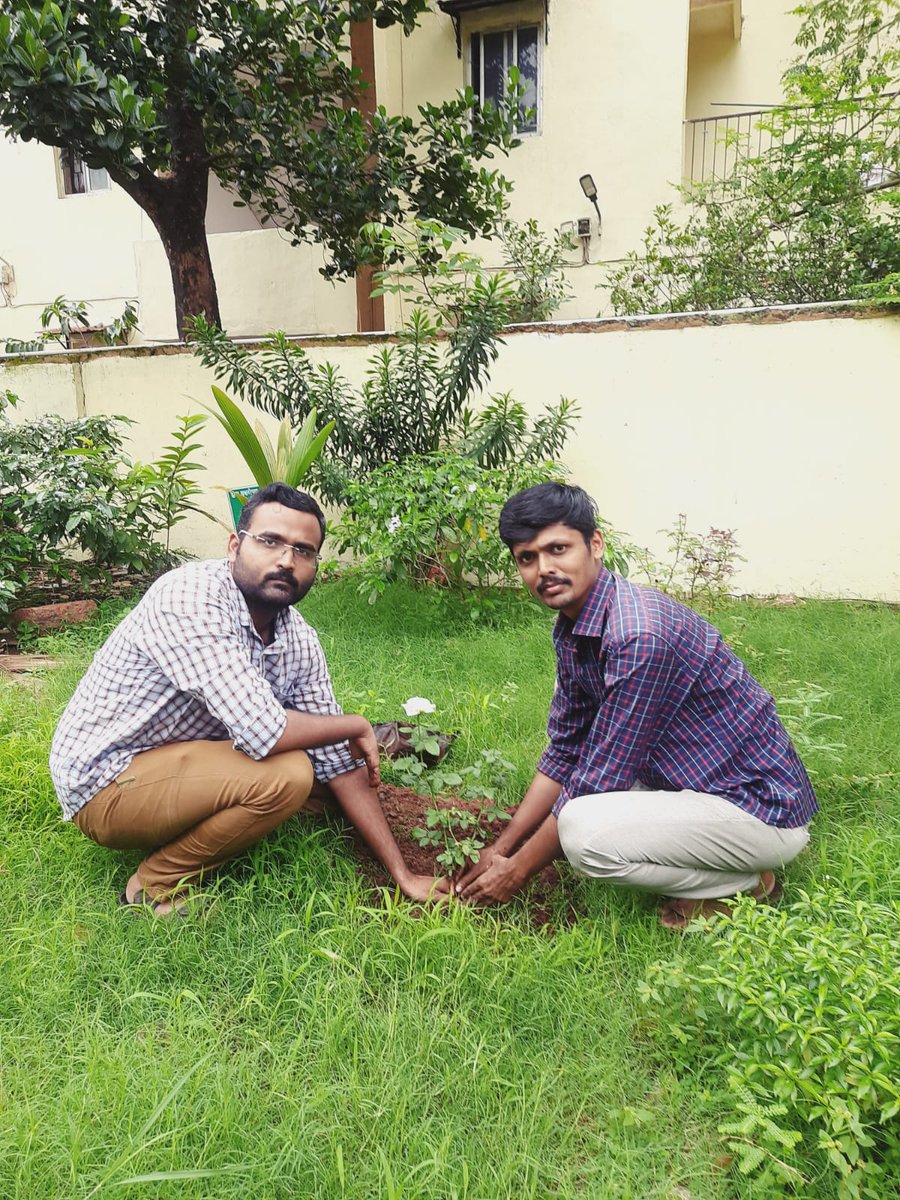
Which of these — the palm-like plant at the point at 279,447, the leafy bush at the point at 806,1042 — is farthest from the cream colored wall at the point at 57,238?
the leafy bush at the point at 806,1042

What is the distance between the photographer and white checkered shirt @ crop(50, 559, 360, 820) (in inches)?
82.7

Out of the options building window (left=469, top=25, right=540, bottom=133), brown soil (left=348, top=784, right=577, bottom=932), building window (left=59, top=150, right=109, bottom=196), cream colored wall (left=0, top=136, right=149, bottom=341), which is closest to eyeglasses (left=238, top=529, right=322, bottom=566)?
brown soil (left=348, top=784, right=577, bottom=932)

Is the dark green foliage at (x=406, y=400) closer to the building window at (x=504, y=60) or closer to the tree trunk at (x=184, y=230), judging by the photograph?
the tree trunk at (x=184, y=230)

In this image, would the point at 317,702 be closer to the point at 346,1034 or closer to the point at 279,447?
the point at 346,1034

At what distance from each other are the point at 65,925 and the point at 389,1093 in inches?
42.5

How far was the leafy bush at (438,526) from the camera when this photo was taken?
440 centimetres

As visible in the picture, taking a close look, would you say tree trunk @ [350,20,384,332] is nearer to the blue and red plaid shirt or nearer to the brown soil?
the brown soil

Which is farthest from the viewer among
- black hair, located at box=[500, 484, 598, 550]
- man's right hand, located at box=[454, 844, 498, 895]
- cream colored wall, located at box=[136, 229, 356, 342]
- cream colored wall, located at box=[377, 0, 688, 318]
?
cream colored wall, located at box=[136, 229, 356, 342]

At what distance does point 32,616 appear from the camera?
4.91m

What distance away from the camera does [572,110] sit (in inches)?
353

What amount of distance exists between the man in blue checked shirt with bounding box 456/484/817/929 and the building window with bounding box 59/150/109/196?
11063mm

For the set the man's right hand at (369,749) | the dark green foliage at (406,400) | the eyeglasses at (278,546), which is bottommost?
the man's right hand at (369,749)

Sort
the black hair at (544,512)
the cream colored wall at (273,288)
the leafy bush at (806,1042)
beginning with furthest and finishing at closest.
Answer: the cream colored wall at (273,288), the black hair at (544,512), the leafy bush at (806,1042)

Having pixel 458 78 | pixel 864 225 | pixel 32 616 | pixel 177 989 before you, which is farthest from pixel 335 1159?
pixel 458 78
